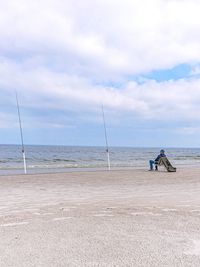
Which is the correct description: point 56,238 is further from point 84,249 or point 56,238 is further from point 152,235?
point 152,235

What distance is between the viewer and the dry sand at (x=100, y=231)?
4.46 m

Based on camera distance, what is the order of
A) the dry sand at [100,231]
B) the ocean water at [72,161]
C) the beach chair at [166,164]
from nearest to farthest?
the dry sand at [100,231], the beach chair at [166,164], the ocean water at [72,161]

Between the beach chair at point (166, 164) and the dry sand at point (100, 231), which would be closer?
the dry sand at point (100, 231)

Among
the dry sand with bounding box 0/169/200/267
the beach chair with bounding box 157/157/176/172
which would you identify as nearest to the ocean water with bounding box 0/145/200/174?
the beach chair with bounding box 157/157/176/172

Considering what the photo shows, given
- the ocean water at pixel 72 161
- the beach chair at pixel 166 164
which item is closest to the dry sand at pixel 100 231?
the beach chair at pixel 166 164

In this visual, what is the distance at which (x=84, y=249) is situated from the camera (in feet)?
15.8

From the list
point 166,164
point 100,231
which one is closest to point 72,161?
point 166,164

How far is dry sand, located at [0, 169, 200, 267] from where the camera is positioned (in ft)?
14.6

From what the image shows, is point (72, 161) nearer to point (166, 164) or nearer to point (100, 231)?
point (166, 164)

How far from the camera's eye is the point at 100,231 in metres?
5.71

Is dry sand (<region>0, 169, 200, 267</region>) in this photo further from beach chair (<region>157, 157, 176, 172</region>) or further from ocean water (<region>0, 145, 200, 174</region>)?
ocean water (<region>0, 145, 200, 174</region>)

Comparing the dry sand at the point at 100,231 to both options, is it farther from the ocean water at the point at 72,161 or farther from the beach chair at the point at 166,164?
the ocean water at the point at 72,161

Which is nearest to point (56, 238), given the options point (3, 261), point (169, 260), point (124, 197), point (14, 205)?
point (3, 261)

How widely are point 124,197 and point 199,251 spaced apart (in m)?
5.15
